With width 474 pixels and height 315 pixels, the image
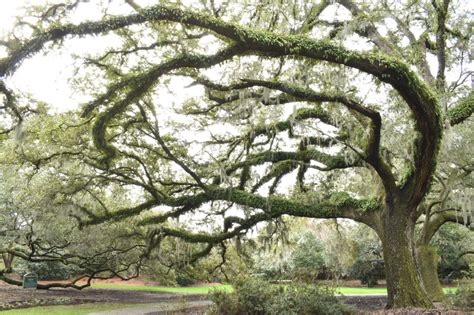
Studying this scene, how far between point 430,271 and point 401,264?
524cm

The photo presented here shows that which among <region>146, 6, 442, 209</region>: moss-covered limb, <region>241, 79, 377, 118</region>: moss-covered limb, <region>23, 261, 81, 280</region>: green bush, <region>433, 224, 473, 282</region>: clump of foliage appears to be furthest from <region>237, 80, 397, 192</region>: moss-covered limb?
<region>23, 261, 81, 280</region>: green bush

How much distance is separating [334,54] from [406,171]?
180 inches

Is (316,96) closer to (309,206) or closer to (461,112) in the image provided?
(309,206)

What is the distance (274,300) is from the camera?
862 cm

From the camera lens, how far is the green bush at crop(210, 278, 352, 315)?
836cm

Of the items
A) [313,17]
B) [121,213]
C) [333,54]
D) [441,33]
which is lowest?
[121,213]

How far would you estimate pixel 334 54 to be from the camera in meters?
6.46

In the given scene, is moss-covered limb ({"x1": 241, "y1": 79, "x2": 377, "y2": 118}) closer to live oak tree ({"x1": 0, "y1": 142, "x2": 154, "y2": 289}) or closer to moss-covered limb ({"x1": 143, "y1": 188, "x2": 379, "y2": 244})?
moss-covered limb ({"x1": 143, "y1": 188, "x2": 379, "y2": 244})

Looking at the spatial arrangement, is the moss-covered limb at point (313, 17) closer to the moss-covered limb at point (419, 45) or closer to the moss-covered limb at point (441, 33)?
the moss-covered limb at point (419, 45)

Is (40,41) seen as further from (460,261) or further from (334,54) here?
(460,261)

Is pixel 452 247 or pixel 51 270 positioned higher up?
pixel 452 247

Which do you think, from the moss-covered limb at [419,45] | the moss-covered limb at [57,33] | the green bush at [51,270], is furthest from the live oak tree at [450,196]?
the green bush at [51,270]

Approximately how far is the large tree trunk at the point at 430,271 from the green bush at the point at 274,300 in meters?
5.91

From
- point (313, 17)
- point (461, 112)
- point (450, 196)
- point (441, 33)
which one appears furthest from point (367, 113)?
point (450, 196)
